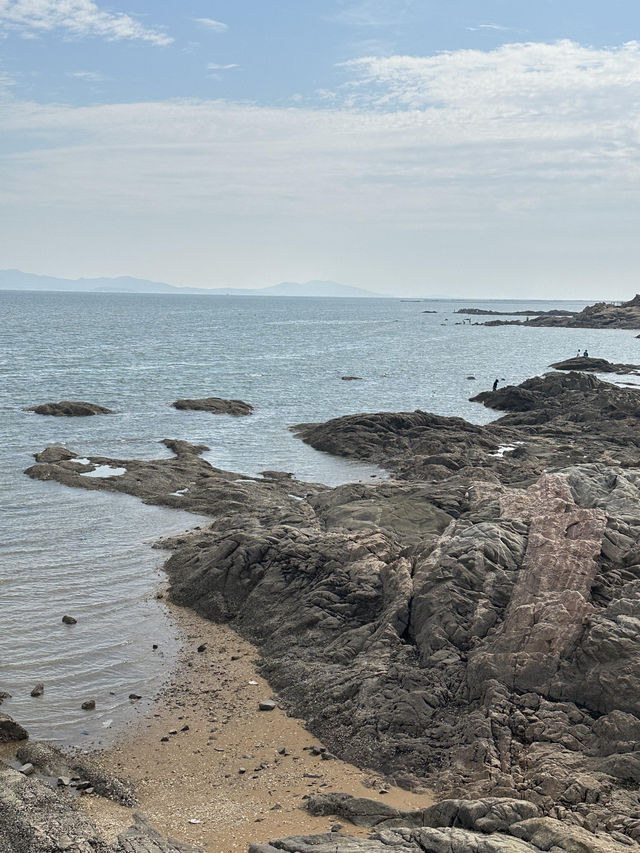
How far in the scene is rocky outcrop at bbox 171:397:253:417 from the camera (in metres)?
53.8

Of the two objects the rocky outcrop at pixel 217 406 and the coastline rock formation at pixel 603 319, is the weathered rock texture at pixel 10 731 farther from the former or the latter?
the coastline rock formation at pixel 603 319

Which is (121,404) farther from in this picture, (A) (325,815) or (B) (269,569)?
(A) (325,815)

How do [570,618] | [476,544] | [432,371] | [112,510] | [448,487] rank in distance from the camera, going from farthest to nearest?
1. [432,371]
2. [112,510]
3. [448,487]
4. [476,544]
5. [570,618]

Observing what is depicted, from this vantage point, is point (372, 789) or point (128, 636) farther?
point (128, 636)

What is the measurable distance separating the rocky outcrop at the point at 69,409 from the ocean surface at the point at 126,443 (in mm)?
1032

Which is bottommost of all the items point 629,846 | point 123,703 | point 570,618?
point 123,703

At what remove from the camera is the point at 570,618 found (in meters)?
14.5

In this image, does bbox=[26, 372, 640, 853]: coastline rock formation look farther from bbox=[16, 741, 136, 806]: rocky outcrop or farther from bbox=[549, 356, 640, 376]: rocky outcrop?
bbox=[549, 356, 640, 376]: rocky outcrop

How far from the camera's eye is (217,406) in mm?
54594

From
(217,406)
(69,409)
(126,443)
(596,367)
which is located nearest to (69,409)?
(69,409)

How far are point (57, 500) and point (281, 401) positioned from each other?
3121cm

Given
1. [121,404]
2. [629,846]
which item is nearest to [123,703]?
[629,846]

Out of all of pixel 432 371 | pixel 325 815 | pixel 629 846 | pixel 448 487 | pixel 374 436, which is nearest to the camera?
pixel 629 846

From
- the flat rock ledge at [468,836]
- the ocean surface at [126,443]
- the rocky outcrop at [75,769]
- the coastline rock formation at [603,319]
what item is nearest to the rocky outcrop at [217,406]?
the ocean surface at [126,443]
